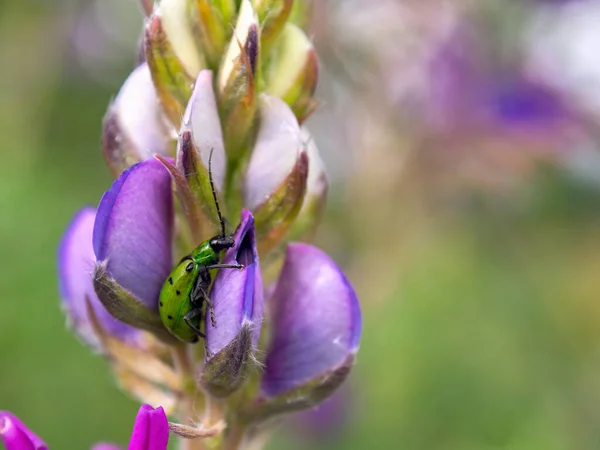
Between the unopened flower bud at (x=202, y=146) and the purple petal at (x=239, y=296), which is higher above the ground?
the unopened flower bud at (x=202, y=146)

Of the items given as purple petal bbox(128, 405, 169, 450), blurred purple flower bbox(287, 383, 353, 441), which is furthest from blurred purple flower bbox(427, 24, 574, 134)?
purple petal bbox(128, 405, 169, 450)

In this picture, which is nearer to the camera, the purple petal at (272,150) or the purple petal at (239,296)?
the purple petal at (239,296)

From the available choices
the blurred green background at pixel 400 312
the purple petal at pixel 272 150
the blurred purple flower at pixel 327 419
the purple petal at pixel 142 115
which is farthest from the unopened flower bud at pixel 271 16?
the blurred purple flower at pixel 327 419

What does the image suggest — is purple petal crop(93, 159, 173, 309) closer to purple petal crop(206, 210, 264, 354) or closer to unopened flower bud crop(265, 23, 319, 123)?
purple petal crop(206, 210, 264, 354)

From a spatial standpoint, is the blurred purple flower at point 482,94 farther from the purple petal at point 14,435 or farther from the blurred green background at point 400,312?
the purple petal at point 14,435

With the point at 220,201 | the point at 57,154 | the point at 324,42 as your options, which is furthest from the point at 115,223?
the point at 57,154

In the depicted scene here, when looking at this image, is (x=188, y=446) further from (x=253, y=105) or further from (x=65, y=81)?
(x=65, y=81)

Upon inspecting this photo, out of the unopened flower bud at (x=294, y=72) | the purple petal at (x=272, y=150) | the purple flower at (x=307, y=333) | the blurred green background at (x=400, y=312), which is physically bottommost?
the blurred green background at (x=400, y=312)
